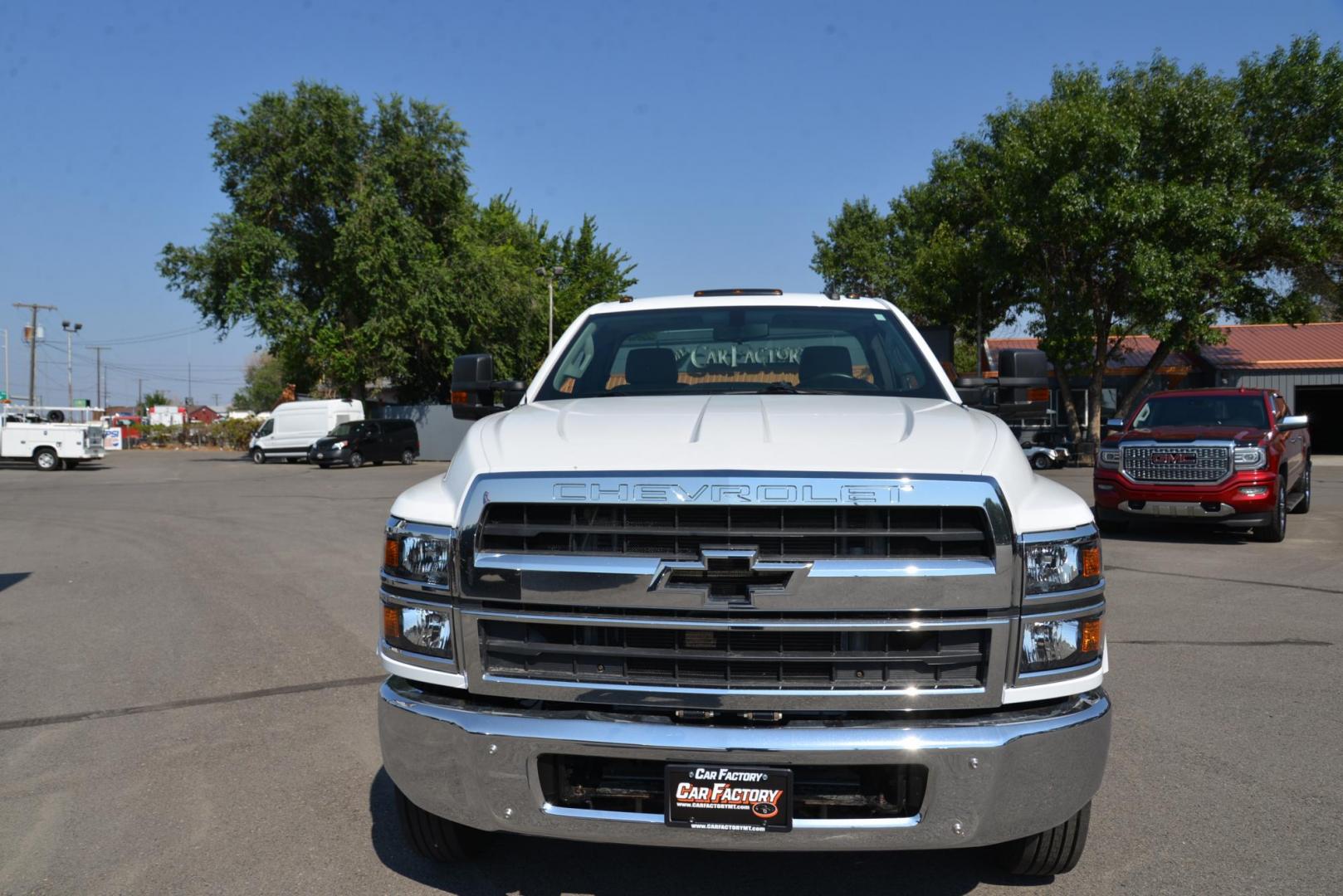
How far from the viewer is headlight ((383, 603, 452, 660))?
298 cm

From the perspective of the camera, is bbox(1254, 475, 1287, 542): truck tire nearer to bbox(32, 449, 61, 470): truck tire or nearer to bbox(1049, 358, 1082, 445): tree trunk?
bbox(1049, 358, 1082, 445): tree trunk

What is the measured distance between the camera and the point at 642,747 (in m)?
2.70

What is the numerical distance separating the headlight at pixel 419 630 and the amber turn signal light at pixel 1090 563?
1.76 meters

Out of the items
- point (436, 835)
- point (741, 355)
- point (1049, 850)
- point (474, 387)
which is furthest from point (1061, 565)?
point (474, 387)

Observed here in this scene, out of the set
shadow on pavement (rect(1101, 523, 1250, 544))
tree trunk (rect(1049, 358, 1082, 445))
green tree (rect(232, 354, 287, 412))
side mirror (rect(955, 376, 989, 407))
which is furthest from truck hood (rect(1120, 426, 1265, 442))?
green tree (rect(232, 354, 287, 412))

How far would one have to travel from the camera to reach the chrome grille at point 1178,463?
39.0ft

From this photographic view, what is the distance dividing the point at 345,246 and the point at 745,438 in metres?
36.7

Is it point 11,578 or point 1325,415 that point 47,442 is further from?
point 1325,415

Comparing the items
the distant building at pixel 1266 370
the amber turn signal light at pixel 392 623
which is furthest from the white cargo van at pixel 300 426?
the amber turn signal light at pixel 392 623

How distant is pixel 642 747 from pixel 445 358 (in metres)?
38.4

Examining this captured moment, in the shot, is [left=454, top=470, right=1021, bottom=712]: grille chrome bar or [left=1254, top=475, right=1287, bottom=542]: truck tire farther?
[left=1254, top=475, right=1287, bottom=542]: truck tire

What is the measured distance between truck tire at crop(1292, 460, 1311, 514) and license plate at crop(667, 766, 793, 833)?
15.2m

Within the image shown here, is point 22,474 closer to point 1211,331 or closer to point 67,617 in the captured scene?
point 67,617

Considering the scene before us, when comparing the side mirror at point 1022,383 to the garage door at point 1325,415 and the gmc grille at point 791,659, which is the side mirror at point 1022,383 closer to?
the gmc grille at point 791,659
